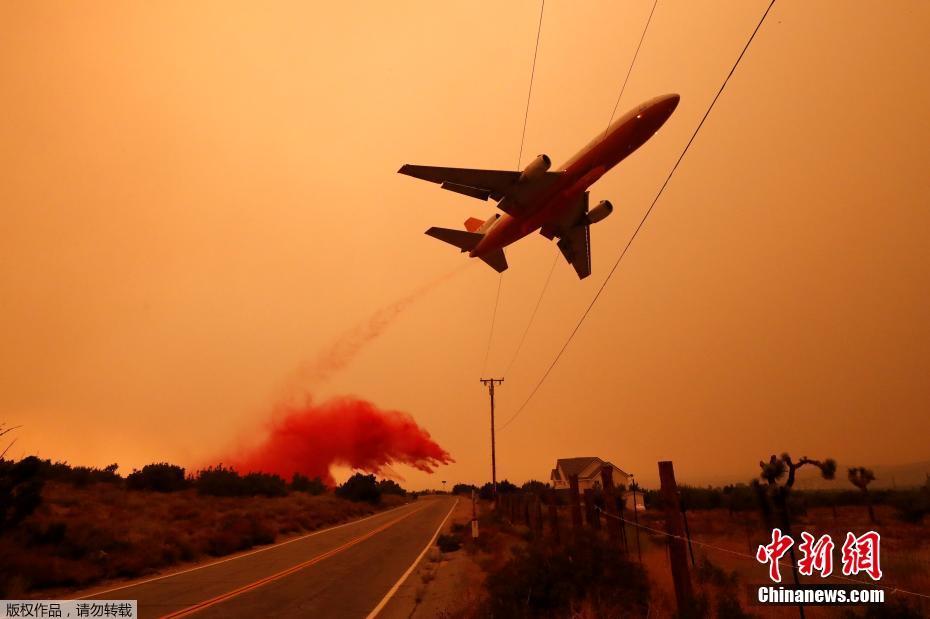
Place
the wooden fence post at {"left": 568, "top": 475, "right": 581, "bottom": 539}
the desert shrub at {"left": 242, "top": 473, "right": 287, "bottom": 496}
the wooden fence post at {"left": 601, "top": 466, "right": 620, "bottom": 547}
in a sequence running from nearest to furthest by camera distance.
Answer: the wooden fence post at {"left": 601, "top": 466, "right": 620, "bottom": 547}
the wooden fence post at {"left": 568, "top": 475, "right": 581, "bottom": 539}
the desert shrub at {"left": 242, "top": 473, "right": 287, "bottom": 496}

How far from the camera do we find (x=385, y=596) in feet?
39.9

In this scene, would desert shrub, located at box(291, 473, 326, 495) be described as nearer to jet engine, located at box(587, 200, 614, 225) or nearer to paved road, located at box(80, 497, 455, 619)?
paved road, located at box(80, 497, 455, 619)

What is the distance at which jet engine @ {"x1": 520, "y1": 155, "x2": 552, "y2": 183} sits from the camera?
15856 mm

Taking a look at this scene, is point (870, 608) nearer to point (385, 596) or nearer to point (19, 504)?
point (385, 596)

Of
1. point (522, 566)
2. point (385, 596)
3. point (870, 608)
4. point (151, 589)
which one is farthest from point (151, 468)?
point (870, 608)

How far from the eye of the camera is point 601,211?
1812 cm

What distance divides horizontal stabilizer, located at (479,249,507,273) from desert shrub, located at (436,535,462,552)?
12.7 meters

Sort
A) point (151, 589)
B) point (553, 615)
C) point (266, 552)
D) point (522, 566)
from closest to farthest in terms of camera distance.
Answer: point (553, 615)
point (522, 566)
point (151, 589)
point (266, 552)

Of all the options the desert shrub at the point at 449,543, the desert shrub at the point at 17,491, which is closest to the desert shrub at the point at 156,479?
the desert shrub at the point at 17,491

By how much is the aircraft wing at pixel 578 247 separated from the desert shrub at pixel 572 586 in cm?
1260

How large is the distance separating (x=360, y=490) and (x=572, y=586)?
57.8 meters

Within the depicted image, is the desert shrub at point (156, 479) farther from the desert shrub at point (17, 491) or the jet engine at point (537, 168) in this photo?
the jet engine at point (537, 168)

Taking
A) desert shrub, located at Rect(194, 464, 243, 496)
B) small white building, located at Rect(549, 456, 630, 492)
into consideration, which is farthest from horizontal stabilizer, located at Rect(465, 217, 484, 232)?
small white building, located at Rect(549, 456, 630, 492)

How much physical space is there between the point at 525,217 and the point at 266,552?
59.8ft
